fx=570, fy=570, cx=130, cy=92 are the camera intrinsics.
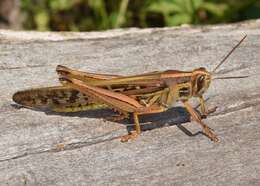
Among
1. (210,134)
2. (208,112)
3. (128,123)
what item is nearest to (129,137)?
(128,123)

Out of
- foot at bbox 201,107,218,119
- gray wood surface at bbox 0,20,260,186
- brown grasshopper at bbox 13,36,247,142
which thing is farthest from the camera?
foot at bbox 201,107,218,119

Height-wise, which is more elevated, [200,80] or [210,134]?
[200,80]

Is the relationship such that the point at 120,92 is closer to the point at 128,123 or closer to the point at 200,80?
the point at 128,123

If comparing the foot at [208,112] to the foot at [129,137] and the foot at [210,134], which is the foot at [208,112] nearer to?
the foot at [210,134]

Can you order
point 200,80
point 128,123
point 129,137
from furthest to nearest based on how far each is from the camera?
point 128,123, point 200,80, point 129,137

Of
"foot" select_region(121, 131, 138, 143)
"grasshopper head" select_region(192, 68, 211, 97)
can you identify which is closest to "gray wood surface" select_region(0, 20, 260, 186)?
"foot" select_region(121, 131, 138, 143)

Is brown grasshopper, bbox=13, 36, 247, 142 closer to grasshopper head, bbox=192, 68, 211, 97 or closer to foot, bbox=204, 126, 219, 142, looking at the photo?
grasshopper head, bbox=192, 68, 211, 97

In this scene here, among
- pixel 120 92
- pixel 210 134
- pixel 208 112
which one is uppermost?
pixel 120 92

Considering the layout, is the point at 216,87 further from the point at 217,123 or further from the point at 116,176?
the point at 116,176
